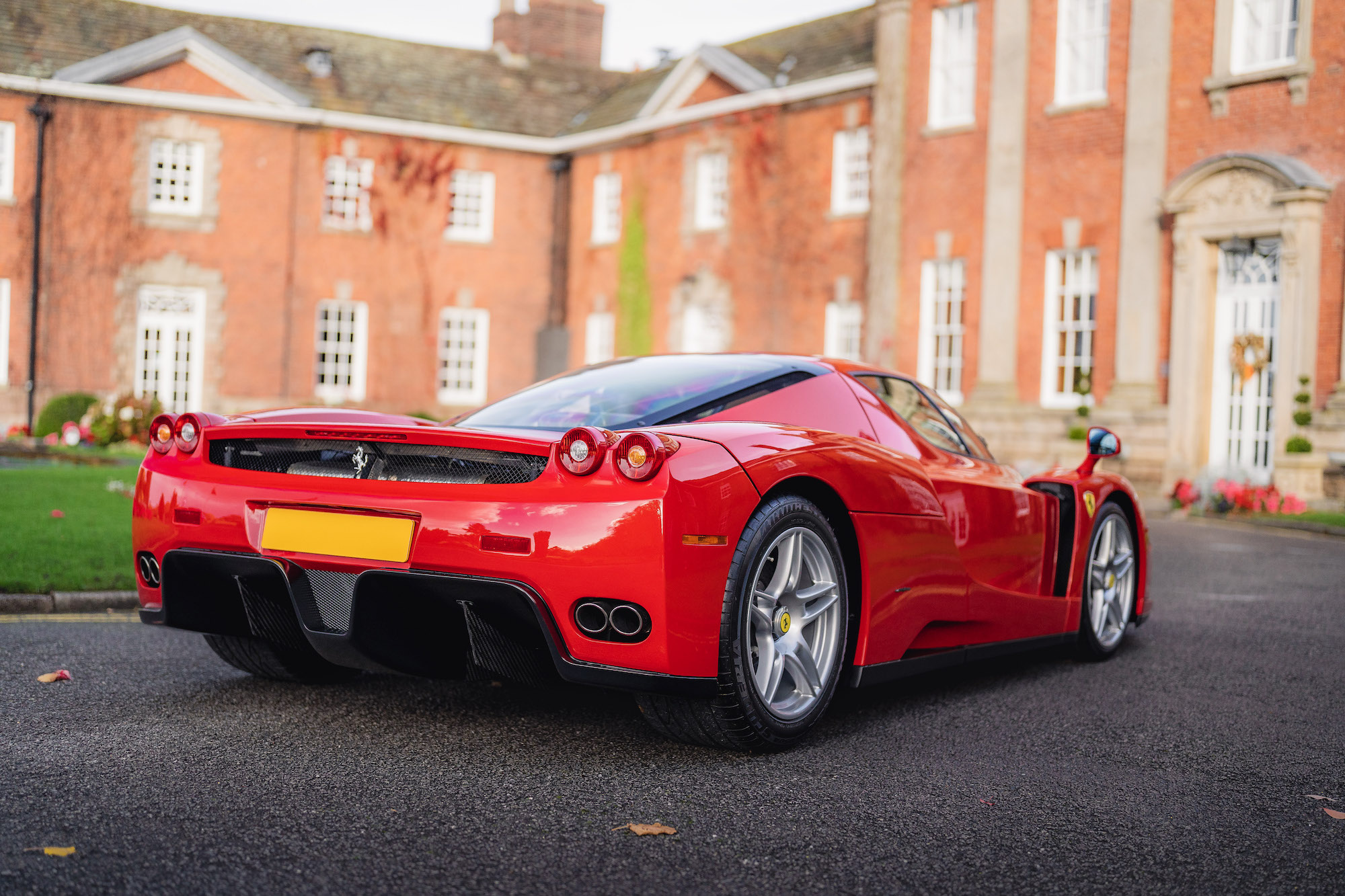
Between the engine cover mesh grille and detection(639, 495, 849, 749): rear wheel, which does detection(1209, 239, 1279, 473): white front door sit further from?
the engine cover mesh grille

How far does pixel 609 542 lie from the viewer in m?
3.59

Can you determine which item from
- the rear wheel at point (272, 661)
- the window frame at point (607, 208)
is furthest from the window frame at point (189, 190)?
the rear wheel at point (272, 661)

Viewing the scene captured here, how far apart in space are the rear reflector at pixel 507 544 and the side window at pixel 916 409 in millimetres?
1832

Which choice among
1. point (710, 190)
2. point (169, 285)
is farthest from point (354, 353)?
point (710, 190)

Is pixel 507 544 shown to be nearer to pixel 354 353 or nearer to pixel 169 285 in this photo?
pixel 169 285

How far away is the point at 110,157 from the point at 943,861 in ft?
88.2

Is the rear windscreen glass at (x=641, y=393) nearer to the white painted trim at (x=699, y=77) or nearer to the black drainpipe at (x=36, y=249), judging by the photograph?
the white painted trim at (x=699, y=77)

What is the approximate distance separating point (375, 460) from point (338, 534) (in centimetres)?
25

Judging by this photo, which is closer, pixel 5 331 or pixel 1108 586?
pixel 1108 586

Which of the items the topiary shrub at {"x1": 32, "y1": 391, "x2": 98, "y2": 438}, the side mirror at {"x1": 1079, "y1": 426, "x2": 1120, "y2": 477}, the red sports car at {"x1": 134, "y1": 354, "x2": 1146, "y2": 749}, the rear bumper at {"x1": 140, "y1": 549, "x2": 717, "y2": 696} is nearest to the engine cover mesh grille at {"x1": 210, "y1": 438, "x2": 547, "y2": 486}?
the red sports car at {"x1": 134, "y1": 354, "x2": 1146, "y2": 749}

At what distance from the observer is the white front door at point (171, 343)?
1061 inches

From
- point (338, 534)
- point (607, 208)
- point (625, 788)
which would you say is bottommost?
point (625, 788)

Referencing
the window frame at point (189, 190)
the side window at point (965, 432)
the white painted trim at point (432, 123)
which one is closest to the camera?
the side window at point (965, 432)

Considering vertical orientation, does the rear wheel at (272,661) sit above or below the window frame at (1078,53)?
below
